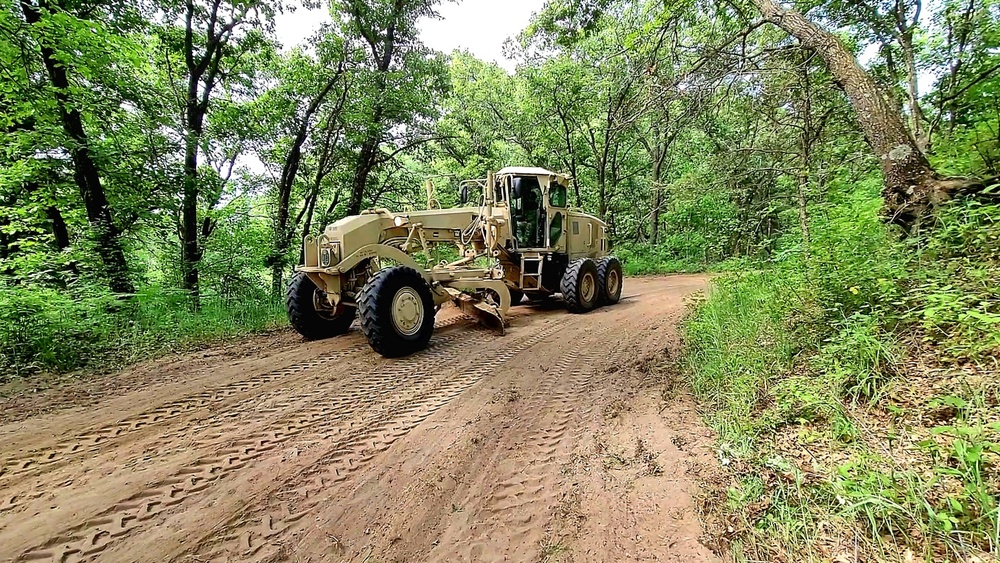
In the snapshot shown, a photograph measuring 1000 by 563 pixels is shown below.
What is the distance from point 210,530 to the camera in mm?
1968

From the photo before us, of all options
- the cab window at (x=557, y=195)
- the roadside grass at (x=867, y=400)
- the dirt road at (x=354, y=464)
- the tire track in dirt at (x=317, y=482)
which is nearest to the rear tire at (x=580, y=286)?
the cab window at (x=557, y=195)

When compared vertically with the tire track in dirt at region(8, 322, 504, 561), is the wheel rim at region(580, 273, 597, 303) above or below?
above

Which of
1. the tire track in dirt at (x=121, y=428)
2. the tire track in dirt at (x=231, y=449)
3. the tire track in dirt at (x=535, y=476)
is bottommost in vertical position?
the tire track in dirt at (x=535, y=476)

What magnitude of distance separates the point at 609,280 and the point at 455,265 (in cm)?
369

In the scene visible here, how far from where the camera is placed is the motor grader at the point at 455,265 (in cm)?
491

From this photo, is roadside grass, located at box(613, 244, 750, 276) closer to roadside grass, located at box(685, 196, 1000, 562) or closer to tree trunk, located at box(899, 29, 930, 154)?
tree trunk, located at box(899, 29, 930, 154)

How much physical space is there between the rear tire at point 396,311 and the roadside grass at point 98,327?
92.9 inches

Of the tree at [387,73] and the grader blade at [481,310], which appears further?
the tree at [387,73]

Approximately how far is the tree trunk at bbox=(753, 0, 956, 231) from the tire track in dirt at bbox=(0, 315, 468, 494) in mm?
5465

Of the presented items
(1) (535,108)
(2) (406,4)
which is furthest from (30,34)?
(1) (535,108)

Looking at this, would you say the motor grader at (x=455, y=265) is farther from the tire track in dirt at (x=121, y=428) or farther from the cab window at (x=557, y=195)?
the tire track in dirt at (x=121, y=428)

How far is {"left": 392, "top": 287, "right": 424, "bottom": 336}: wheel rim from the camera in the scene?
4801mm

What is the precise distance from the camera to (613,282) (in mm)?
8734

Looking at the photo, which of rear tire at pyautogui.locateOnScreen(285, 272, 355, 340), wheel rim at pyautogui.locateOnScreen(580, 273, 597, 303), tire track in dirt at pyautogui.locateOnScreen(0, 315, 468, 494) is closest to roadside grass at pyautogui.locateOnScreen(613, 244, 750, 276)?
wheel rim at pyautogui.locateOnScreen(580, 273, 597, 303)
